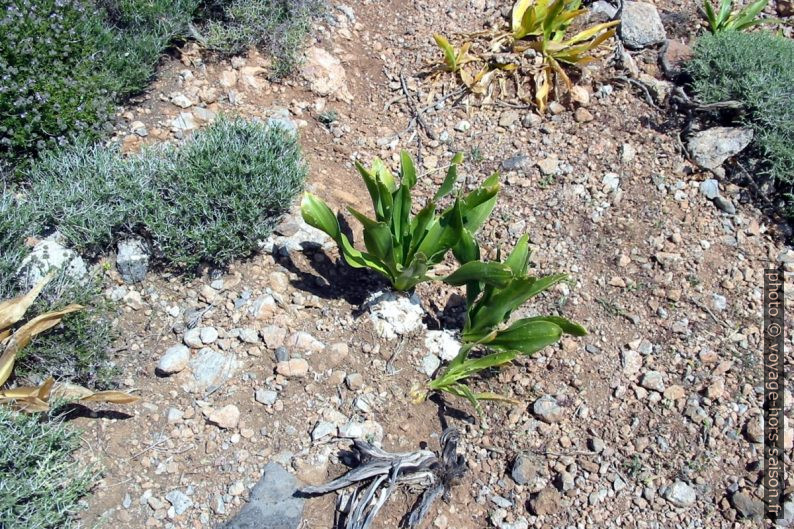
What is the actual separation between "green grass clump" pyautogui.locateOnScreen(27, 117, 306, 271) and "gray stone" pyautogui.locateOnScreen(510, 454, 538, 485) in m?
1.79

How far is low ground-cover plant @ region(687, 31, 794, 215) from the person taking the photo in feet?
13.7

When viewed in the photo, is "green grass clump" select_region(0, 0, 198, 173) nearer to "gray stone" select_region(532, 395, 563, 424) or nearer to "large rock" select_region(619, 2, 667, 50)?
"gray stone" select_region(532, 395, 563, 424)

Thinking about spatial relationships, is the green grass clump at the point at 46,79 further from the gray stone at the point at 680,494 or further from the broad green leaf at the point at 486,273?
the gray stone at the point at 680,494

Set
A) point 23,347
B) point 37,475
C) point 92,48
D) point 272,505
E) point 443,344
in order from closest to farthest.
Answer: point 37,475 → point 272,505 → point 23,347 → point 443,344 → point 92,48

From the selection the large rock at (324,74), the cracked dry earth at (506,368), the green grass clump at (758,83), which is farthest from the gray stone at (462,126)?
the green grass clump at (758,83)

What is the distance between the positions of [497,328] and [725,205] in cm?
180

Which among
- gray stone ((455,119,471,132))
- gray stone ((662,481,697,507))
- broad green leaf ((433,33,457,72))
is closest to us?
gray stone ((662,481,697,507))

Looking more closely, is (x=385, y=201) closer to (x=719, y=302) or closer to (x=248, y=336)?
(x=248, y=336)

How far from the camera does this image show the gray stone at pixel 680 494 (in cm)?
301

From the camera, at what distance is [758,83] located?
432 cm

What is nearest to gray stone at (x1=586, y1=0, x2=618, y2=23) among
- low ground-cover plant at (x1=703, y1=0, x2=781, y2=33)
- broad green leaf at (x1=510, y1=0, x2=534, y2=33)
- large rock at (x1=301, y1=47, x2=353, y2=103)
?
broad green leaf at (x1=510, y1=0, x2=534, y2=33)

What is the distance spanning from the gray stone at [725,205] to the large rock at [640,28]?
151 centimetres

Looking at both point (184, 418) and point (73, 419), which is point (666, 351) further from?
point (73, 419)

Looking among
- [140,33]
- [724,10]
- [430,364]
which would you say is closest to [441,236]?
[430,364]
